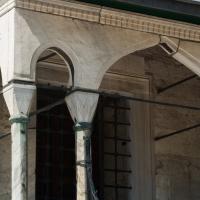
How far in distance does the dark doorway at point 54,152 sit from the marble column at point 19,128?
2375mm

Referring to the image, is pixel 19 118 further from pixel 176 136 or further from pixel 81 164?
pixel 176 136

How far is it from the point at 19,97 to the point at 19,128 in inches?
12.6

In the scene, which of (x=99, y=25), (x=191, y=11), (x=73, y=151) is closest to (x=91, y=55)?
(x=99, y=25)

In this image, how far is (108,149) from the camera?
13508 millimetres

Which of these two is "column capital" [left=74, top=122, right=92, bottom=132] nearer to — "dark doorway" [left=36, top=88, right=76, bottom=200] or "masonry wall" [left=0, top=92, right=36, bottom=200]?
"masonry wall" [left=0, top=92, right=36, bottom=200]

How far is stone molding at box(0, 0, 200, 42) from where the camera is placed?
35.2 ft

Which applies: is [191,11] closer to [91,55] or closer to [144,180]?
[91,55]

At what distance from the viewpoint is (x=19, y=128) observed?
10.5m

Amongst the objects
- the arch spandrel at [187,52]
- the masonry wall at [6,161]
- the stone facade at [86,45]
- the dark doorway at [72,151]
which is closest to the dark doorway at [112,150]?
the dark doorway at [72,151]

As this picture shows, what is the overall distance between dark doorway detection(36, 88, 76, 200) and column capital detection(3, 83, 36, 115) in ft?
7.75

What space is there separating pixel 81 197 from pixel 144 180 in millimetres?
2822

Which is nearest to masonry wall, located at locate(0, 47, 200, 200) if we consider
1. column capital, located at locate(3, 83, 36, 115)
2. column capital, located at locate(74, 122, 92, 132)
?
column capital, located at locate(74, 122, 92, 132)

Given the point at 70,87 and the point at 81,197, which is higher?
the point at 70,87

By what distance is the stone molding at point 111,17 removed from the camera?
35.2 ft
